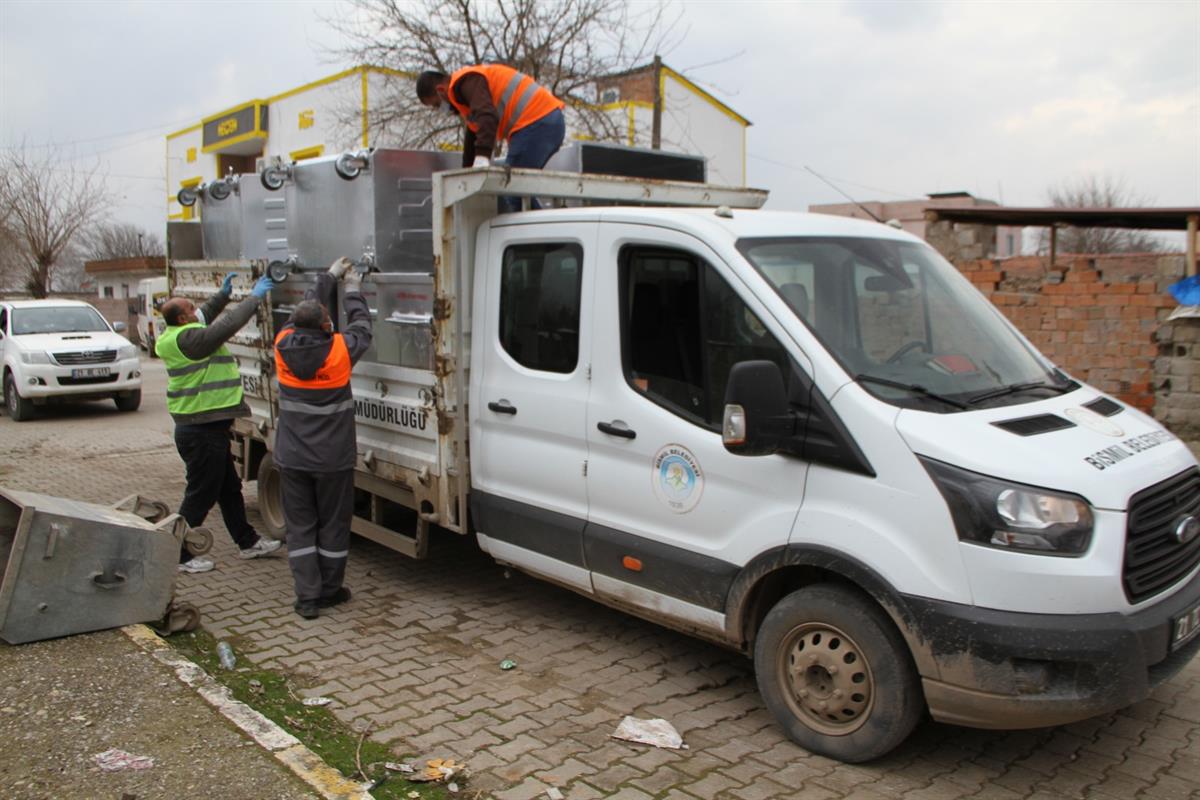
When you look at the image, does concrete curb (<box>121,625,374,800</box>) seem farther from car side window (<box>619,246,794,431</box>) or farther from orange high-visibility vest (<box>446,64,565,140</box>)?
orange high-visibility vest (<box>446,64,565,140</box>)

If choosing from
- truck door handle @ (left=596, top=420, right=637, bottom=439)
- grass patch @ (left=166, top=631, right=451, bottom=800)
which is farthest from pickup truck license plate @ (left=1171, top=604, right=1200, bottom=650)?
grass patch @ (left=166, top=631, right=451, bottom=800)

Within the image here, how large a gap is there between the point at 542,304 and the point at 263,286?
7.61 feet

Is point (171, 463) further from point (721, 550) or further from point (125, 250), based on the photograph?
point (125, 250)

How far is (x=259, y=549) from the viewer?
665cm

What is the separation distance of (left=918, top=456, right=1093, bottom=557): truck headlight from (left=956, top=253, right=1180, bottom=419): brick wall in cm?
789

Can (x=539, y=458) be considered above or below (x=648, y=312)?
below

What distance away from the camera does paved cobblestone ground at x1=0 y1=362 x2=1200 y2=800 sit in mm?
3586

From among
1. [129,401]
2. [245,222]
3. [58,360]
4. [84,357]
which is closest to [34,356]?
[58,360]

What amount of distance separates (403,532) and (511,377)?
1715 millimetres

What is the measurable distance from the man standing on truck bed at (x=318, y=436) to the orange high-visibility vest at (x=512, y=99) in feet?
3.97

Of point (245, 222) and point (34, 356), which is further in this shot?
point (34, 356)

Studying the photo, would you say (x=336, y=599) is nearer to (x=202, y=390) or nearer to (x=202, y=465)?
(x=202, y=465)

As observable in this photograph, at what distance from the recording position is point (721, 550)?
12.9 feet

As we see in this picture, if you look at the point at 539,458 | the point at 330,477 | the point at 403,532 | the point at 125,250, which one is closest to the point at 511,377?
the point at 539,458
